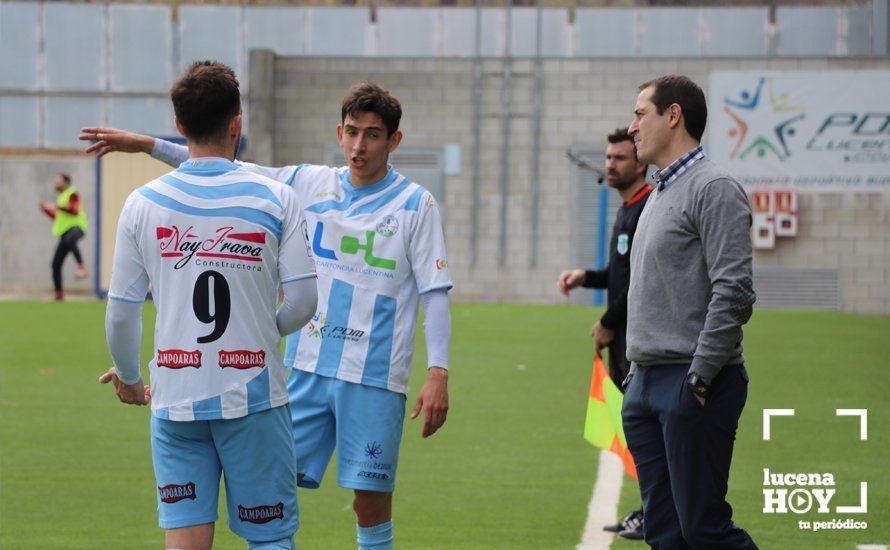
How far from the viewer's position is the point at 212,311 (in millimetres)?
4109

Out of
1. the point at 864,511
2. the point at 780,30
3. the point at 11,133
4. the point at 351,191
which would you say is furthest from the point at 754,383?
the point at 11,133

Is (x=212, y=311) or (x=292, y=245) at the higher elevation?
(x=292, y=245)

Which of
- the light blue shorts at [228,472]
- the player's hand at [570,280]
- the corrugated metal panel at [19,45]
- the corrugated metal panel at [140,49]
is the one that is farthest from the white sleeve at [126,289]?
the corrugated metal panel at [19,45]

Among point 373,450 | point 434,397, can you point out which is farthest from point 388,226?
point 373,450

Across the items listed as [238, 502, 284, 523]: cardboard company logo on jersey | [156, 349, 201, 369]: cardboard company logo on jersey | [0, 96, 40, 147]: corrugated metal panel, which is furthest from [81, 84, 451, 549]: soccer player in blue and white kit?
[0, 96, 40, 147]: corrugated metal panel

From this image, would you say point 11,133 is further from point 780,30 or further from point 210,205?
point 210,205

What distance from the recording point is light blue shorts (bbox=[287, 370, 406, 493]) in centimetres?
519

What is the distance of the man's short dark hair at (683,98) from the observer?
479 cm

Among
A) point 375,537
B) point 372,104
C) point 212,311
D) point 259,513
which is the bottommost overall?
point 375,537

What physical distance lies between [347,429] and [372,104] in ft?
4.34

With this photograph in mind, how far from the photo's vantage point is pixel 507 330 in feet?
60.8

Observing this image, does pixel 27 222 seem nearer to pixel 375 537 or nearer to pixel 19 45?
pixel 19 45

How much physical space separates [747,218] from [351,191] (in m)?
1.67

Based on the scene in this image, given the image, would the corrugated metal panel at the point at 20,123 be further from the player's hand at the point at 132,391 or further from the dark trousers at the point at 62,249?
the player's hand at the point at 132,391
